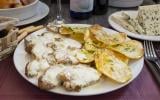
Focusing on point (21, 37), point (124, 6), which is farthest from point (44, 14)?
point (124, 6)

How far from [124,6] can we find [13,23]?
0.54 meters

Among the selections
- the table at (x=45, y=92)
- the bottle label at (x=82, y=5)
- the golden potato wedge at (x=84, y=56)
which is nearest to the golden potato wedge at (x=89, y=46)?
the golden potato wedge at (x=84, y=56)

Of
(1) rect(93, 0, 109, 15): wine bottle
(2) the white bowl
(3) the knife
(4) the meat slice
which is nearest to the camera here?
(4) the meat slice

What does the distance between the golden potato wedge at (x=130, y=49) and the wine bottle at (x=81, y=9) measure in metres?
0.27

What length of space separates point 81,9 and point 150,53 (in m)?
0.30

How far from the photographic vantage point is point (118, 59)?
675 mm

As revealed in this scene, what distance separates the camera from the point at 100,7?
105 centimetres

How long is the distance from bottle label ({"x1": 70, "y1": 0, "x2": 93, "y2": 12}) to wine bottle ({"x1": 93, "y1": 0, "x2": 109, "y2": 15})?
57 millimetres

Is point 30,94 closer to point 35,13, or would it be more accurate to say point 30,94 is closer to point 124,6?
point 35,13

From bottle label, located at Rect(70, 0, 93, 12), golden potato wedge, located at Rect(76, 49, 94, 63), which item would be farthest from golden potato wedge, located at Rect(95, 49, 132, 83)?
bottle label, located at Rect(70, 0, 93, 12)

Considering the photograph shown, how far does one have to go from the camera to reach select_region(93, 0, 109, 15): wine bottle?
3.37ft

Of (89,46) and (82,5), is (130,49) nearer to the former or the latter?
(89,46)

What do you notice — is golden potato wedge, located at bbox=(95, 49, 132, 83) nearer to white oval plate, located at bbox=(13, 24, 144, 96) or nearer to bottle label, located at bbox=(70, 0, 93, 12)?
white oval plate, located at bbox=(13, 24, 144, 96)

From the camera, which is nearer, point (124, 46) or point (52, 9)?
point (124, 46)
